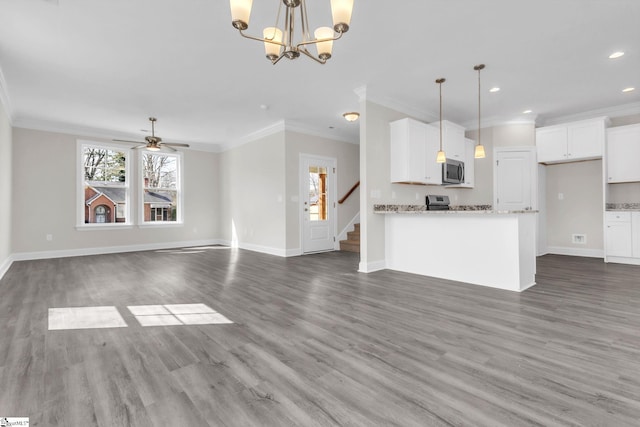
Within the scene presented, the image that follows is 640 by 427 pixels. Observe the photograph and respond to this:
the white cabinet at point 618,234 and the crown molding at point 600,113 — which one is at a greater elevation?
the crown molding at point 600,113

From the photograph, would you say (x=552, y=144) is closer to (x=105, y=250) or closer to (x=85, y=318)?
(x=85, y=318)

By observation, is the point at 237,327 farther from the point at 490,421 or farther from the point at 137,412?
Answer: the point at 490,421

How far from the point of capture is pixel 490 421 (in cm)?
135

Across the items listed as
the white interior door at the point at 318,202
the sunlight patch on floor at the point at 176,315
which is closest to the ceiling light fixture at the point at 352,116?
the white interior door at the point at 318,202

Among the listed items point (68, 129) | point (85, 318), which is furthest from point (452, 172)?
point (68, 129)

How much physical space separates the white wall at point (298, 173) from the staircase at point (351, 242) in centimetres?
26

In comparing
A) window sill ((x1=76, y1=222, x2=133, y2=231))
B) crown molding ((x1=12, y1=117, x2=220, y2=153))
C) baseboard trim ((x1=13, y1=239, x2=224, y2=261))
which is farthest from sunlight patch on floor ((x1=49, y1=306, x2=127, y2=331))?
crown molding ((x1=12, y1=117, x2=220, y2=153))

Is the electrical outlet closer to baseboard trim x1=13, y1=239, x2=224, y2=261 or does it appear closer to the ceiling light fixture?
the ceiling light fixture

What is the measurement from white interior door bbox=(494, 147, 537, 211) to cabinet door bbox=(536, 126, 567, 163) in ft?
0.63

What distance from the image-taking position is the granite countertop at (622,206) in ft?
16.8

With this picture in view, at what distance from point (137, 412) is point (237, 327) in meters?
1.06

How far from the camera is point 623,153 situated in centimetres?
510

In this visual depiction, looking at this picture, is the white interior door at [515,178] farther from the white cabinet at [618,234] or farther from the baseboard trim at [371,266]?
the baseboard trim at [371,266]

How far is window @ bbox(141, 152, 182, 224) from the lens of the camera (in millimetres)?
7340
